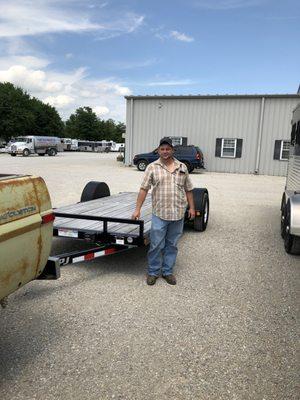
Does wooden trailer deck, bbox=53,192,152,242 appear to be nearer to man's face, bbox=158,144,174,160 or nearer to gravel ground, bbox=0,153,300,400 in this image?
gravel ground, bbox=0,153,300,400

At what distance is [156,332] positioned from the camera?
365cm

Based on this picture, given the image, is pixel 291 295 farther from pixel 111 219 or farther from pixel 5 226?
pixel 5 226

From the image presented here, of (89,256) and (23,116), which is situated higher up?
(23,116)

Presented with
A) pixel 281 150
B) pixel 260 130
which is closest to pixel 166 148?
pixel 260 130

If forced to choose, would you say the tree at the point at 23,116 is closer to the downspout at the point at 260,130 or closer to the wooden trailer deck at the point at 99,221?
the downspout at the point at 260,130

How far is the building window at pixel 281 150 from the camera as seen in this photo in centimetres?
2209

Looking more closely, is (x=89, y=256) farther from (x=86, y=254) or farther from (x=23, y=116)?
(x=23, y=116)

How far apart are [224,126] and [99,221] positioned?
62.1 feet

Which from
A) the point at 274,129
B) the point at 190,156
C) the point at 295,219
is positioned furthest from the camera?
the point at 274,129

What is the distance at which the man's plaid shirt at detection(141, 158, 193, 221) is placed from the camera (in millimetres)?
4633

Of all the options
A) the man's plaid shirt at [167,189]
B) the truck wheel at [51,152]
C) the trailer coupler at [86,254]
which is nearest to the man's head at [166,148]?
the man's plaid shirt at [167,189]

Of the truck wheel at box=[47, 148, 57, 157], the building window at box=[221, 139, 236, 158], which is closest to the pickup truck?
the building window at box=[221, 139, 236, 158]

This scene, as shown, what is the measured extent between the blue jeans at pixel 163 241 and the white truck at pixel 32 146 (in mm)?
34082

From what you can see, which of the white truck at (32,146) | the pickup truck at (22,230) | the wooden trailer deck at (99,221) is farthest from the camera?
the white truck at (32,146)
